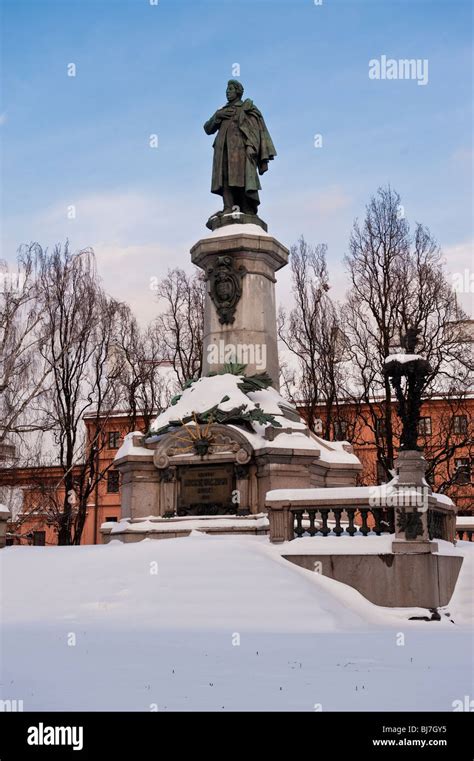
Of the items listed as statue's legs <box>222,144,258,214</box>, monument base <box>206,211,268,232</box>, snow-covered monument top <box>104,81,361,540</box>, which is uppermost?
statue's legs <box>222,144,258,214</box>

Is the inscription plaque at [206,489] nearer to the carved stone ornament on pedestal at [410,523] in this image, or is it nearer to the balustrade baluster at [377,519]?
the balustrade baluster at [377,519]

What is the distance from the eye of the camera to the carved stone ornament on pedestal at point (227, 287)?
66.7ft

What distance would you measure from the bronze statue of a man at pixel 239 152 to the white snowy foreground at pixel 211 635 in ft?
30.7

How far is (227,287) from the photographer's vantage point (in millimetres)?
20359

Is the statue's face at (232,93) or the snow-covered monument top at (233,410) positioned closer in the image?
the snow-covered monument top at (233,410)

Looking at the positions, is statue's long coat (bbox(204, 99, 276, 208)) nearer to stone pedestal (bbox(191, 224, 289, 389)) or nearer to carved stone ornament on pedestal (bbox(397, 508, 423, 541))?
stone pedestal (bbox(191, 224, 289, 389))

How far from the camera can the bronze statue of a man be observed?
21484mm

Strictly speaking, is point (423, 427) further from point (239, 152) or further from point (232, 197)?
point (239, 152)

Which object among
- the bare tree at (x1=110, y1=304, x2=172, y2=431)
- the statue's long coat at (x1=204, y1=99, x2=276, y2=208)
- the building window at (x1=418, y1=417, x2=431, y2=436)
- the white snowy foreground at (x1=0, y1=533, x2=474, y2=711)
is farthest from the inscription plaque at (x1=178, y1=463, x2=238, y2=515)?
the bare tree at (x1=110, y1=304, x2=172, y2=431)

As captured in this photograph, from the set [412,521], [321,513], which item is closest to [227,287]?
[321,513]

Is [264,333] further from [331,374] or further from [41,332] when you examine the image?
[41,332]

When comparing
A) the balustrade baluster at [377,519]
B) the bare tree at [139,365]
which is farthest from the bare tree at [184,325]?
the balustrade baluster at [377,519]
